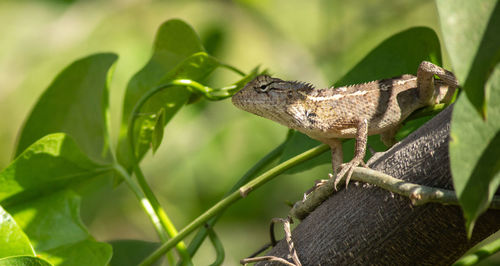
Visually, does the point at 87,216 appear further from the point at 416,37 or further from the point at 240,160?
the point at 416,37

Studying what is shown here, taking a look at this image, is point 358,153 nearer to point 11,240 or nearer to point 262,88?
point 262,88

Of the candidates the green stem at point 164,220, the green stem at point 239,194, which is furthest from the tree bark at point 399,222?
the green stem at point 164,220

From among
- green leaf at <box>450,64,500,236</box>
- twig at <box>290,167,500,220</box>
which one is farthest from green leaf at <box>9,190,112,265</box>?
green leaf at <box>450,64,500,236</box>

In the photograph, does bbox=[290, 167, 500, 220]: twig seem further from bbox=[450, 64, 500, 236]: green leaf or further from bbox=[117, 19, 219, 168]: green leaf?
bbox=[117, 19, 219, 168]: green leaf

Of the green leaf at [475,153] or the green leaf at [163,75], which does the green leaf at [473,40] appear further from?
the green leaf at [163,75]

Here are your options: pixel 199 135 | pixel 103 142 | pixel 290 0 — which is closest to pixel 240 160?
pixel 199 135
